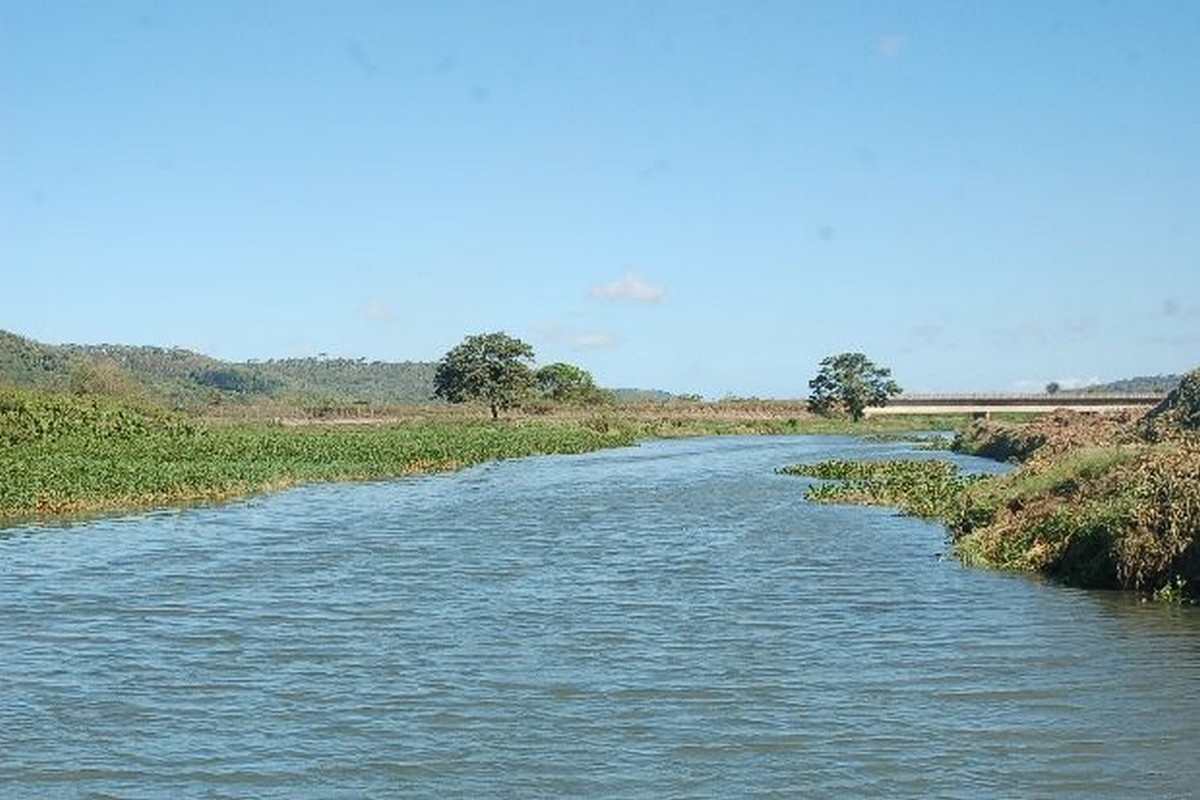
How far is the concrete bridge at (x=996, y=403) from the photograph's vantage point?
13512 cm

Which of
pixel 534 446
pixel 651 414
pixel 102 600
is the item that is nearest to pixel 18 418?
pixel 534 446

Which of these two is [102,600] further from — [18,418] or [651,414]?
[651,414]

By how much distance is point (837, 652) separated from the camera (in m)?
19.3

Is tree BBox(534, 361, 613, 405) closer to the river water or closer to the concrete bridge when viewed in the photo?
the concrete bridge

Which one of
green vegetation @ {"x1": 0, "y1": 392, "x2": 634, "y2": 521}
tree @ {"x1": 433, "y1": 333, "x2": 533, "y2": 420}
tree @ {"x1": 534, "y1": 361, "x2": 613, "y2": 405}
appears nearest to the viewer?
green vegetation @ {"x1": 0, "y1": 392, "x2": 634, "y2": 521}

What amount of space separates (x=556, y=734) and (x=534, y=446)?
72395 mm

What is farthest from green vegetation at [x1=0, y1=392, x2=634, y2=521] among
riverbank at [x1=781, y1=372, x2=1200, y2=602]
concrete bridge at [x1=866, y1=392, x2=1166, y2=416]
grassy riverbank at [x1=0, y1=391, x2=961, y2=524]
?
concrete bridge at [x1=866, y1=392, x2=1166, y2=416]

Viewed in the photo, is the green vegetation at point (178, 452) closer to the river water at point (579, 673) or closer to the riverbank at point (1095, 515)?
the river water at point (579, 673)

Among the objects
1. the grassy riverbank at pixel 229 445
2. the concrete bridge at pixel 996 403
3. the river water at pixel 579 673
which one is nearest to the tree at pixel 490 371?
the grassy riverbank at pixel 229 445

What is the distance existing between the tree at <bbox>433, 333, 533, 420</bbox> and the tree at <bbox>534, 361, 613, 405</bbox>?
19.7 m

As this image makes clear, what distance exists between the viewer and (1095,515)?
25344 mm

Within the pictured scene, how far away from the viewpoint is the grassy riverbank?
45125 millimetres

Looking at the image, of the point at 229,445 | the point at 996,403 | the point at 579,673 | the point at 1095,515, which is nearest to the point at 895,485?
the point at 1095,515

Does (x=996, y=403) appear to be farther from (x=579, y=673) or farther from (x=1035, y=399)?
(x=579, y=673)
